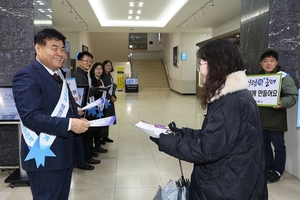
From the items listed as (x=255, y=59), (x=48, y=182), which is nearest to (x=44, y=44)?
(x=48, y=182)

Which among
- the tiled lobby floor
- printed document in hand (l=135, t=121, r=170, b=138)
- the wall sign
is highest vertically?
the wall sign

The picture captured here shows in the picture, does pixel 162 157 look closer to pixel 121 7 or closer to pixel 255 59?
pixel 255 59

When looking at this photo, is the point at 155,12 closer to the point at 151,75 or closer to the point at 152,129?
the point at 152,129

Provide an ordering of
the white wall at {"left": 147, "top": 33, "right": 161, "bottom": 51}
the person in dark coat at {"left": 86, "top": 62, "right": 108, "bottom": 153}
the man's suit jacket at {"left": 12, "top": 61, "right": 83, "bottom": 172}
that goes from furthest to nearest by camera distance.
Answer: the white wall at {"left": 147, "top": 33, "right": 161, "bottom": 51}
the person in dark coat at {"left": 86, "top": 62, "right": 108, "bottom": 153}
the man's suit jacket at {"left": 12, "top": 61, "right": 83, "bottom": 172}

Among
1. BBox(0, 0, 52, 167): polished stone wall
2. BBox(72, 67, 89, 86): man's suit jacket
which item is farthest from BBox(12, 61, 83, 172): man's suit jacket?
BBox(72, 67, 89, 86): man's suit jacket

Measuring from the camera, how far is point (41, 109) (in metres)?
1.54

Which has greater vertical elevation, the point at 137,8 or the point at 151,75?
the point at 137,8

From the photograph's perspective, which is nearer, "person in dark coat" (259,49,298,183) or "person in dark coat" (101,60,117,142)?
"person in dark coat" (259,49,298,183)

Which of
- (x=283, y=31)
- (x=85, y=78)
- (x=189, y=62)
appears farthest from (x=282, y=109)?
(x=189, y=62)

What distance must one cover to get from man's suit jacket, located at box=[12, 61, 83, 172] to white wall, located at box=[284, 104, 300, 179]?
3020 mm

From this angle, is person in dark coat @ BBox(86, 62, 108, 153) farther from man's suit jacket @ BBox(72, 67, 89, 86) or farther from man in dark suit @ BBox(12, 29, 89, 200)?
man in dark suit @ BBox(12, 29, 89, 200)

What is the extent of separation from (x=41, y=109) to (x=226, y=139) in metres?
1.05

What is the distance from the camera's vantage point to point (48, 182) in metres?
1.65

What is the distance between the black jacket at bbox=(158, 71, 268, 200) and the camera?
1.32 m
